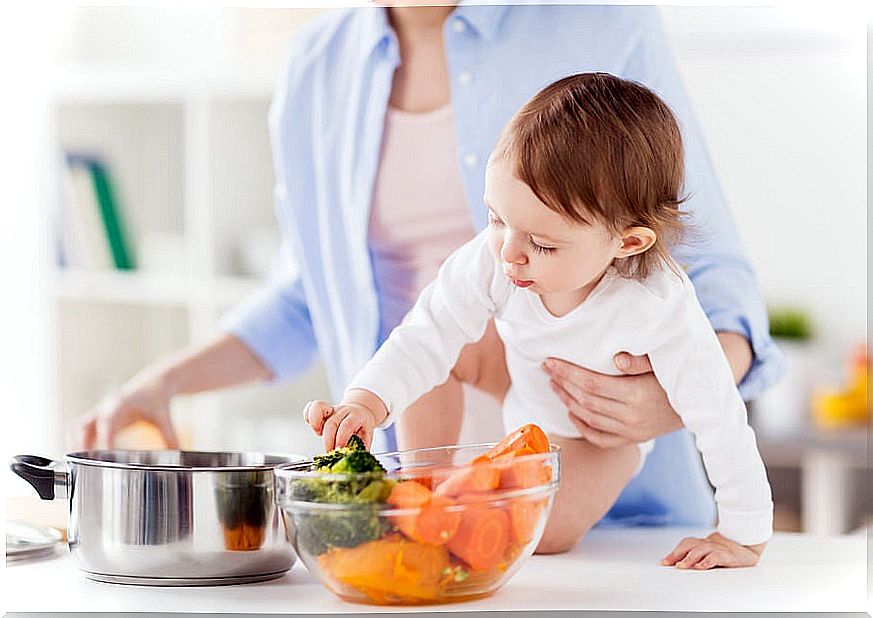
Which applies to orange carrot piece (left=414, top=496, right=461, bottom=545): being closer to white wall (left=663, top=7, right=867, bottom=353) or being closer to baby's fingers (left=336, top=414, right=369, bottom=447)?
baby's fingers (left=336, top=414, right=369, bottom=447)

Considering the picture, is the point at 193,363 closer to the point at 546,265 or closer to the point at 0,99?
the point at 0,99

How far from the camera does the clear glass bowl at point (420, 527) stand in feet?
2.10

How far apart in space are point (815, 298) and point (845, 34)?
0.63 meters

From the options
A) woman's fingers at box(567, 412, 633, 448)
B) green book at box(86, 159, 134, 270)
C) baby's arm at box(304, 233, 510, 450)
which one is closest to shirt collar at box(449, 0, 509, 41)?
baby's arm at box(304, 233, 510, 450)

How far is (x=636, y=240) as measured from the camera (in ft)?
2.43

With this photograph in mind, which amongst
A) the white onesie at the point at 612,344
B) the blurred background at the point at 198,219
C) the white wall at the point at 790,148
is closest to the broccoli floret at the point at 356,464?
the white onesie at the point at 612,344

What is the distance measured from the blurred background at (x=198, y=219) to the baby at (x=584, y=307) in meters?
1.59

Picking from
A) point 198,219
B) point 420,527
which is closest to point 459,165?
point 420,527

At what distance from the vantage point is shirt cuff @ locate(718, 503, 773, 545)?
79 centimetres

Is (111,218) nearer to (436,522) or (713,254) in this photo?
(713,254)

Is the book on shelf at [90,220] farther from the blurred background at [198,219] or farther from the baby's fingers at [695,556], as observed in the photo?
the baby's fingers at [695,556]

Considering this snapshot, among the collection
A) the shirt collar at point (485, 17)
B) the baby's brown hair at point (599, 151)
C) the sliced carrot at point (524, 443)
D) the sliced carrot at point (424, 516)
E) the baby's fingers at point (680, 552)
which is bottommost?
the baby's fingers at point (680, 552)

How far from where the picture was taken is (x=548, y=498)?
0.69m

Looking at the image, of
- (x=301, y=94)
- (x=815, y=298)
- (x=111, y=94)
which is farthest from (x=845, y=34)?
(x=301, y=94)
